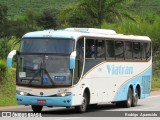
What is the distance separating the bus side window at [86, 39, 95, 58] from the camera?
20953 millimetres

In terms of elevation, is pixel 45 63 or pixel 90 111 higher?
pixel 45 63

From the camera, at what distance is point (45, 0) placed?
122125mm

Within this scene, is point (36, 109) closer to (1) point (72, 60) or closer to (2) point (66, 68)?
(2) point (66, 68)

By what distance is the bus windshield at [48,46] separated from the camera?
1978 cm

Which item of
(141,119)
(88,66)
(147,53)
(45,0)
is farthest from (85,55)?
(45,0)

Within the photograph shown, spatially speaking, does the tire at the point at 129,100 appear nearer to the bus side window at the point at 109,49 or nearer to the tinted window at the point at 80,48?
the bus side window at the point at 109,49

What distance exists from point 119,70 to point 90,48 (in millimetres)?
3203

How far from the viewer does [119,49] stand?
2388 centimetres

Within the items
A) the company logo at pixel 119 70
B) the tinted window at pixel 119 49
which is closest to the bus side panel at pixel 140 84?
the company logo at pixel 119 70

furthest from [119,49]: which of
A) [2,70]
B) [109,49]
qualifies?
[2,70]

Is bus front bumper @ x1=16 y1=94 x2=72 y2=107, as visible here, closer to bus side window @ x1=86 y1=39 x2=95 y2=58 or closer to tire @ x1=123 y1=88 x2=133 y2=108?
bus side window @ x1=86 y1=39 x2=95 y2=58

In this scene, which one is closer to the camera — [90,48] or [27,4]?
[90,48]

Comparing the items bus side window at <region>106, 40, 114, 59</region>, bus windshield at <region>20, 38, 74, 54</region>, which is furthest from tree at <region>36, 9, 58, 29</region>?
bus windshield at <region>20, 38, 74, 54</region>

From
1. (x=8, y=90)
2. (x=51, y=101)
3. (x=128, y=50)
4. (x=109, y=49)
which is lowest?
(x=8, y=90)
